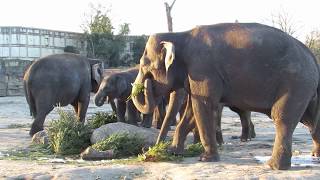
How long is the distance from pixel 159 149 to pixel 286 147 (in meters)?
2.09

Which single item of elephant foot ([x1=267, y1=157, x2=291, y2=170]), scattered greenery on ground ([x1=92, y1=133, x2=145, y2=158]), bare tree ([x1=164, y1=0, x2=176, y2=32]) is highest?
bare tree ([x1=164, y1=0, x2=176, y2=32])

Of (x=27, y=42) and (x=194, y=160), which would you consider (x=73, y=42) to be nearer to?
(x=27, y=42)

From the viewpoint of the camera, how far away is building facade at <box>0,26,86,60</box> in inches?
1874

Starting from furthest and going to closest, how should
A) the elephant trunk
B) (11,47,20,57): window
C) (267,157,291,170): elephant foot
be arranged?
(11,47,20,57): window
the elephant trunk
(267,157,291,170): elephant foot

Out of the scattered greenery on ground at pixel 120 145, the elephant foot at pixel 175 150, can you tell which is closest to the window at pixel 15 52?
the scattered greenery on ground at pixel 120 145

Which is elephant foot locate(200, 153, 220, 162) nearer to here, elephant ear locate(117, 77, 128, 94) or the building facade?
elephant ear locate(117, 77, 128, 94)

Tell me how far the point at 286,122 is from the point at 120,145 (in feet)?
11.0

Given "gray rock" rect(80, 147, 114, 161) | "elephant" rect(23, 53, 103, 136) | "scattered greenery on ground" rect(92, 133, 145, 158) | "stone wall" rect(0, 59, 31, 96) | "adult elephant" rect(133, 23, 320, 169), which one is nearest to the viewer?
"adult elephant" rect(133, 23, 320, 169)

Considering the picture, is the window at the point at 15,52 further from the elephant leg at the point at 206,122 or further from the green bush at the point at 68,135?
the elephant leg at the point at 206,122

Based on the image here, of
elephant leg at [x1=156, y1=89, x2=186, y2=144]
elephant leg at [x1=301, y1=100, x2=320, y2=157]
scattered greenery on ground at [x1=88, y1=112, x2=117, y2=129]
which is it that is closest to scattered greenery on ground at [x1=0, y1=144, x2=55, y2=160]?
scattered greenery on ground at [x1=88, y1=112, x2=117, y2=129]

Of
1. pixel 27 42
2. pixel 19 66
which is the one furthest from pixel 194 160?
pixel 27 42

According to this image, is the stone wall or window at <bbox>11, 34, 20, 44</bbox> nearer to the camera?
the stone wall

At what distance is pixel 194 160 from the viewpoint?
937 centimetres

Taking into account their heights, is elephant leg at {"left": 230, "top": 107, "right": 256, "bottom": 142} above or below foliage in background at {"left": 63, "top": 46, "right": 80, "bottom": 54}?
above
